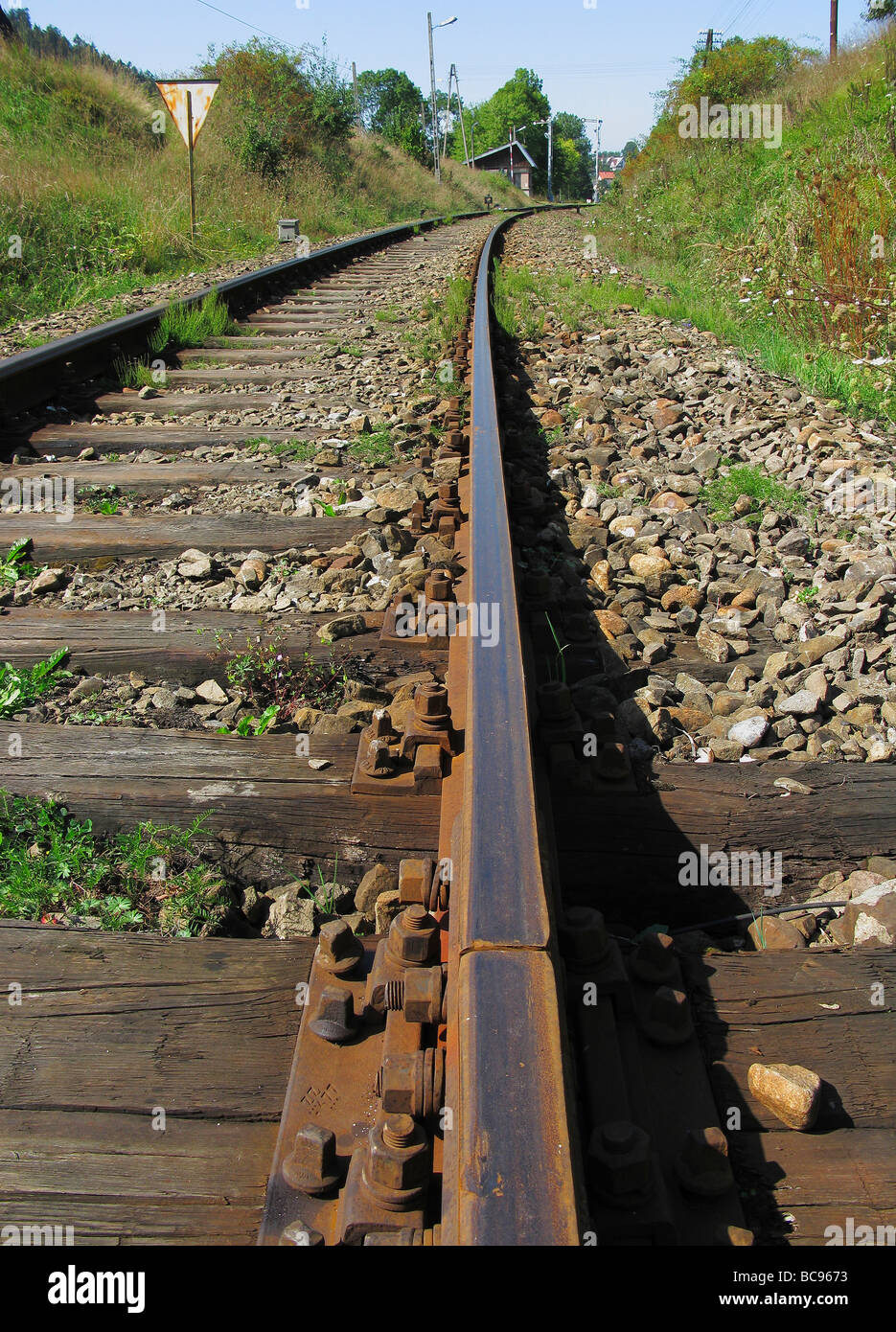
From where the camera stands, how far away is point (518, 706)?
1572mm

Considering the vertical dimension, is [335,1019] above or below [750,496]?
below

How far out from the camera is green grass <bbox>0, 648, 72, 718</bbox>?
2301 mm

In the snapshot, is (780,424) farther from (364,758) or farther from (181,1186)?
(181,1186)

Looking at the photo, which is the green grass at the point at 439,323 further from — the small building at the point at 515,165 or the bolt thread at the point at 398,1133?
the small building at the point at 515,165

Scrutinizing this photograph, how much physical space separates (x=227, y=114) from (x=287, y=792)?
2013 cm

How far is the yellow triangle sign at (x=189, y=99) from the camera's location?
9.85 m

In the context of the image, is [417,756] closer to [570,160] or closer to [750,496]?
[750,496]

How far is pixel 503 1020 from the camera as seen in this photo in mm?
978

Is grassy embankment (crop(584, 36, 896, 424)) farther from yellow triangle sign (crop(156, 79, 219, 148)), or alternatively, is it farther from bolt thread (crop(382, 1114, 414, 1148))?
yellow triangle sign (crop(156, 79, 219, 148))

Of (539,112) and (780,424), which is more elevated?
(539,112)

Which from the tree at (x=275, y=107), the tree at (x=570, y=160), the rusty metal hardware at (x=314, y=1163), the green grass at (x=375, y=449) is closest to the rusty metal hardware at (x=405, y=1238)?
the rusty metal hardware at (x=314, y=1163)

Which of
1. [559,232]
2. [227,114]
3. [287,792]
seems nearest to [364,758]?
[287,792]

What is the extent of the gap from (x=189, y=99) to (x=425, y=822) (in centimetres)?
1058

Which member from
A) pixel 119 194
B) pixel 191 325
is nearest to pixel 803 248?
pixel 191 325
